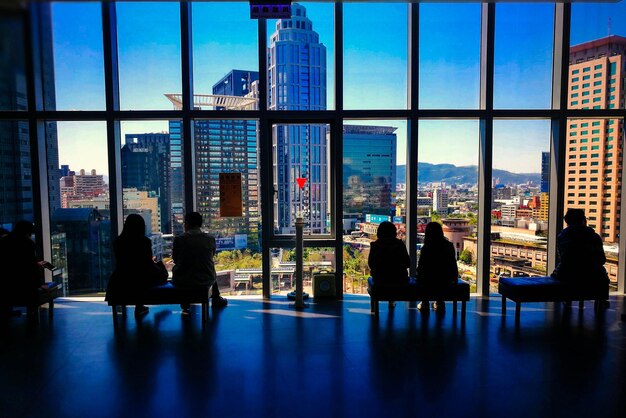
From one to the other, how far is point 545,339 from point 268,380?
2839 millimetres

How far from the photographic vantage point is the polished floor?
2.44 m

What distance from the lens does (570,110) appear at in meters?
5.28

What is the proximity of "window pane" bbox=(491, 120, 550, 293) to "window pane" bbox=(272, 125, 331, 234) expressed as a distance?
2.57 metres

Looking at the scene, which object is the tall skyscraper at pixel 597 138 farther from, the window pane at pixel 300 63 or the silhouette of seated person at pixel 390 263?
the window pane at pixel 300 63

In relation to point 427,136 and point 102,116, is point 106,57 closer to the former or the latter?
point 102,116

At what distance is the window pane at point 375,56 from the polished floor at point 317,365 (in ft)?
9.79

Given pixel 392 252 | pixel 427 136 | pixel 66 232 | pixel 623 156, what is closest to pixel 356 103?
pixel 427 136

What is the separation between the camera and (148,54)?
5113 millimetres

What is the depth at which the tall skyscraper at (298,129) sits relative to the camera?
5.21 m

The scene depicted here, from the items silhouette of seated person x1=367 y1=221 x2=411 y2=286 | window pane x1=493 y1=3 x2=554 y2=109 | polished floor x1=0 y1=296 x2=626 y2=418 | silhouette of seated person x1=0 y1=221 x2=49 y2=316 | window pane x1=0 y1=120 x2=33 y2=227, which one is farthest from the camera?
window pane x1=493 y1=3 x2=554 y2=109

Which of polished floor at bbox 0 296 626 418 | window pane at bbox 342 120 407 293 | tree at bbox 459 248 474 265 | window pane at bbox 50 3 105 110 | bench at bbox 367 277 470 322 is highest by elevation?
window pane at bbox 50 3 105 110

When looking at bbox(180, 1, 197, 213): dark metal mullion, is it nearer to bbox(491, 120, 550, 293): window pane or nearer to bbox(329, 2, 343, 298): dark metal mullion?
bbox(329, 2, 343, 298): dark metal mullion

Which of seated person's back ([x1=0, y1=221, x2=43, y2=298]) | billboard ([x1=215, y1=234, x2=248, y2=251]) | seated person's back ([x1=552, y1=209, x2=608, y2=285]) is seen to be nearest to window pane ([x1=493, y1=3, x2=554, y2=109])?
seated person's back ([x1=552, y1=209, x2=608, y2=285])

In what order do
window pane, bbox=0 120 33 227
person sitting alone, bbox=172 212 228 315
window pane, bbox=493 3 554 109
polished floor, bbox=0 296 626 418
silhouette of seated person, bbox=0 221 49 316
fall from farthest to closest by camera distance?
window pane, bbox=493 3 554 109 → window pane, bbox=0 120 33 227 → person sitting alone, bbox=172 212 228 315 → silhouette of seated person, bbox=0 221 49 316 → polished floor, bbox=0 296 626 418
